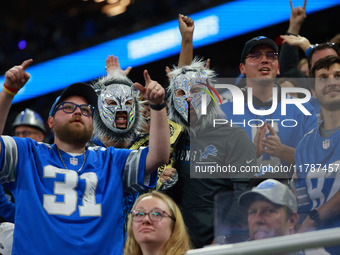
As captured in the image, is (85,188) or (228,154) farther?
(228,154)

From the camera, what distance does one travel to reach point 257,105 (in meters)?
4.55

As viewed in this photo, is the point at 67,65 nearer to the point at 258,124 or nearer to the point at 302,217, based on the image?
the point at 258,124

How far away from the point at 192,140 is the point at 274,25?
16.6 feet

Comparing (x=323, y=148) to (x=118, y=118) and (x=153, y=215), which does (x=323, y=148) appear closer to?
(x=153, y=215)

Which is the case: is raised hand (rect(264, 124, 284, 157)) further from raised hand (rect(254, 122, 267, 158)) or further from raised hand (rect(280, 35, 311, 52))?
raised hand (rect(280, 35, 311, 52))

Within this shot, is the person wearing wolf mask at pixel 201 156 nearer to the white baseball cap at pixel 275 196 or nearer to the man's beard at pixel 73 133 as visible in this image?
the man's beard at pixel 73 133

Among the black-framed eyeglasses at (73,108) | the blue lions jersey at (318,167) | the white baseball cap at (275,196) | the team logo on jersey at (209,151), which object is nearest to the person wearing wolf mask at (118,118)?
the team logo on jersey at (209,151)

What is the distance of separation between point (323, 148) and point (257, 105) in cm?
85

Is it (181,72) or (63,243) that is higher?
(181,72)

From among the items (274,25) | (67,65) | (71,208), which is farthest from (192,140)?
(67,65)

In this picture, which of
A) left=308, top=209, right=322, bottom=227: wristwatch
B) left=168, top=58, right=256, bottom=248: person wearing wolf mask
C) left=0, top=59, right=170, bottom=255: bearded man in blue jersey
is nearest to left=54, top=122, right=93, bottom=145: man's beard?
left=0, top=59, right=170, bottom=255: bearded man in blue jersey

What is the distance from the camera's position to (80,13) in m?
13.7

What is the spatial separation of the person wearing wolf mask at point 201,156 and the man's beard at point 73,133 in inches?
36.6

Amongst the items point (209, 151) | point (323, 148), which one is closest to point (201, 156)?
point (209, 151)
